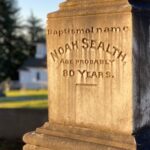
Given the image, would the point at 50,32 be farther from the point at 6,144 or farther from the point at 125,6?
the point at 6,144

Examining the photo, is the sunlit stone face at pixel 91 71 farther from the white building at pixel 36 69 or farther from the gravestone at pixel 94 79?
the white building at pixel 36 69

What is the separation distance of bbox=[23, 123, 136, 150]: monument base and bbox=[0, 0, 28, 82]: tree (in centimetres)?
4784

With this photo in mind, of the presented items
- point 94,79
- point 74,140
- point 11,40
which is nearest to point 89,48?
point 94,79

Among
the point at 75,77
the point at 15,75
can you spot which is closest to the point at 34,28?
the point at 15,75

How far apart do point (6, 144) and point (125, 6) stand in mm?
4647

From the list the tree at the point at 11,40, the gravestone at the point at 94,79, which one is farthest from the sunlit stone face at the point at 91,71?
the tree at the point at 11,40

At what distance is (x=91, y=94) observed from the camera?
4.25m

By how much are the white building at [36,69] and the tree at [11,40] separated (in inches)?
55.6

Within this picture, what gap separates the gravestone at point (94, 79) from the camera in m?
3.97

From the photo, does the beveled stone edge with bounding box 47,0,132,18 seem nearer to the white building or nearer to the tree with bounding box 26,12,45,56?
the white building

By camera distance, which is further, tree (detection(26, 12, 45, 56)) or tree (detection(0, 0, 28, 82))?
tree (detection(26, 12, 45, 56))

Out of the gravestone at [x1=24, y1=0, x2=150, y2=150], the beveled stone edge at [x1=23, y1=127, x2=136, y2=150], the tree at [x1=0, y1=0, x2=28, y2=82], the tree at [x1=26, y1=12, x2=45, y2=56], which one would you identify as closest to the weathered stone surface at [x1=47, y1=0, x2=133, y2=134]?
the gravestone at [x1=24, y1=0, x2=150, y2=150]

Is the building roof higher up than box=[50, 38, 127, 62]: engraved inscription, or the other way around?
box=[50, 38, 127, 62]: engraved inscription

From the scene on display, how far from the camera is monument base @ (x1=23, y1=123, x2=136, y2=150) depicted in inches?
157
